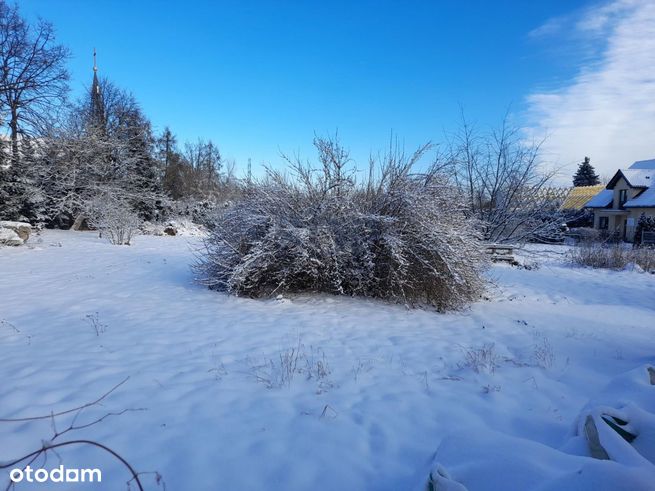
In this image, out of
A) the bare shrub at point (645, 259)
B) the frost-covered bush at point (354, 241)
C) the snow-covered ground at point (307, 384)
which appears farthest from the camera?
the bare shrub at point (645, 259)

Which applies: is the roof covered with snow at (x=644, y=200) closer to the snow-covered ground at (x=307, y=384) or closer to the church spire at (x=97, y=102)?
the snow-covered ground at (x=307, y=384)

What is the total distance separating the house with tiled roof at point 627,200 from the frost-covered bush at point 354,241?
25480 mm

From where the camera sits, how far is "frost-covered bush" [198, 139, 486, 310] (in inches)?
264

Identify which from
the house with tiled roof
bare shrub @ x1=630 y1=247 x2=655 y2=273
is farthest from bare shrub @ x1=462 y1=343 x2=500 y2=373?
the house with tiled roof

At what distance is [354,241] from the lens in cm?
694

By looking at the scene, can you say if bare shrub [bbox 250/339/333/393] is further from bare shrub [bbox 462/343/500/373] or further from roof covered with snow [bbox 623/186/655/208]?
roof covered with snow [bbox 623/186/655/208]

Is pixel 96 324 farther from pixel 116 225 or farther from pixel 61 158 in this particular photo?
pixel 61 158

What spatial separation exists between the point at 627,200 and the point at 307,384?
3318cm

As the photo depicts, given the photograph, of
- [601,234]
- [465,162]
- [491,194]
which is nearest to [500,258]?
[491,194]

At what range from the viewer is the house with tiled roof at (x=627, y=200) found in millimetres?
26297

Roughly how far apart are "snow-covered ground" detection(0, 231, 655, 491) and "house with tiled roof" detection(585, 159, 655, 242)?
25.4m

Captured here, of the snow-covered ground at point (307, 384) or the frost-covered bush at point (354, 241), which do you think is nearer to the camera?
the snow-covered ground at point (307, 384)

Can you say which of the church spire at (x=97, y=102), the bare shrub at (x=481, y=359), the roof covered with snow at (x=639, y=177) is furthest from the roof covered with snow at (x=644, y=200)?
the church spire at (x=97, y=102)

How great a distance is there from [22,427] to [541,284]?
1061 cm
